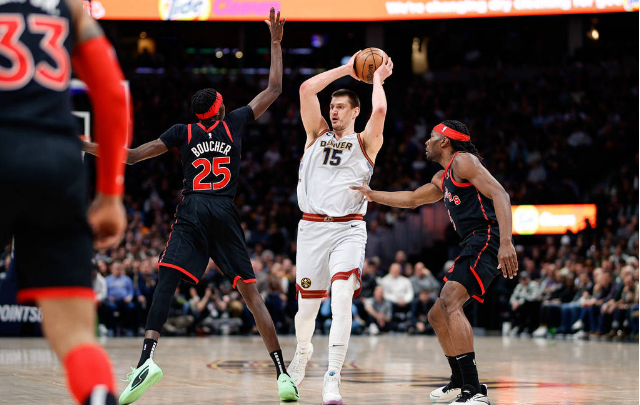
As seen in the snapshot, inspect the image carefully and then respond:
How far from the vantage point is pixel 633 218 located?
18.1m

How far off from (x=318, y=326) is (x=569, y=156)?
386 inches

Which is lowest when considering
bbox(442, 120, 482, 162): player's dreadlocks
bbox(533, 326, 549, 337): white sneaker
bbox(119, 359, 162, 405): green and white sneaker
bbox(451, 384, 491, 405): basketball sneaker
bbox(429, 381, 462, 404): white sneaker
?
bbox(533, 326, 549, 337): white sneaker

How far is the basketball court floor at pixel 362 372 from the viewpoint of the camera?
6609 millimetres

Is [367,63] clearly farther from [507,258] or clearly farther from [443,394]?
[443,394]

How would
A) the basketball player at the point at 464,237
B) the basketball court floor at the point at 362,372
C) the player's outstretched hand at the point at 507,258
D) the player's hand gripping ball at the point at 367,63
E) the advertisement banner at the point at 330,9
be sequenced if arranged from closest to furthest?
the player's outstretched hand at the point at 507,258
the basketball player at the point at 464,237
the basketball court floor at the point at 362,372
the player's hand gripping ball at the point at 367,63
the advertisement banner at the point at 330,9

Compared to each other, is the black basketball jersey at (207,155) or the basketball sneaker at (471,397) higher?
the black basketball jersey at (207,155)

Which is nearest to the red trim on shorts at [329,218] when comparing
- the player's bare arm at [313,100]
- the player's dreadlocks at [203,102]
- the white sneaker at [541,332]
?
the player's bare arm at [313,100]

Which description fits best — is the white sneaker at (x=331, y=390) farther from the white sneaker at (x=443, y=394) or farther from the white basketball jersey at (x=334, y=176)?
the white basketball jersey at (x=334, y=176)

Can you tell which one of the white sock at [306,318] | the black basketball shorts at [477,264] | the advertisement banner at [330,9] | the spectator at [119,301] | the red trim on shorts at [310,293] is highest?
the advertisement banner at [330,9]

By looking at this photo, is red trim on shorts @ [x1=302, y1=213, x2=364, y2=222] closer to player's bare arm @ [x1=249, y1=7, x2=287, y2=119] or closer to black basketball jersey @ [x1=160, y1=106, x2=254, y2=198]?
black basketball jersey @ [x1=160, y1=106, x2=254, y2=198]

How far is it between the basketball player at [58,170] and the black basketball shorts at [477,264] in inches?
159

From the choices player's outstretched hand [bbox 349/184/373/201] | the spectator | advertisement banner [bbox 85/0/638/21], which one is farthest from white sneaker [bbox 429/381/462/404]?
advertisement banner [bbox 85/0/638/21]

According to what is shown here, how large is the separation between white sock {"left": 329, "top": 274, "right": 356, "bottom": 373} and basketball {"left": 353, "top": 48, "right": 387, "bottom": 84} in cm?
175

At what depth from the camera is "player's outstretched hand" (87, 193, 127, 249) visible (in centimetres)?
275
